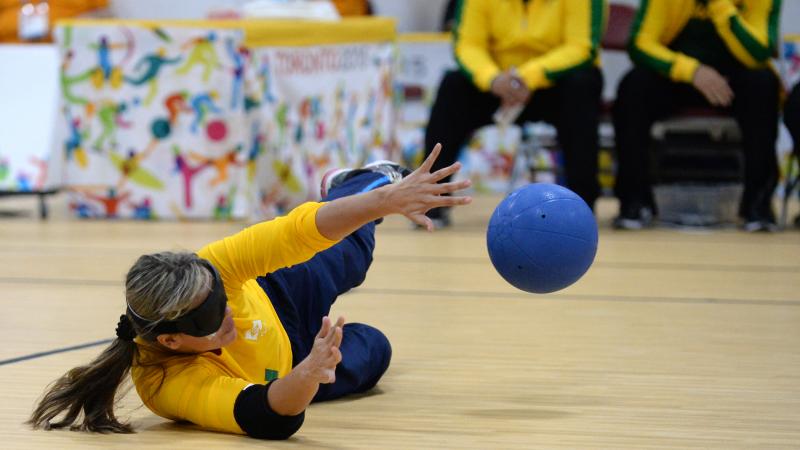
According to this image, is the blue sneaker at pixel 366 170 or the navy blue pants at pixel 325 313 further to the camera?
the blue sneaker at pixel 366 170

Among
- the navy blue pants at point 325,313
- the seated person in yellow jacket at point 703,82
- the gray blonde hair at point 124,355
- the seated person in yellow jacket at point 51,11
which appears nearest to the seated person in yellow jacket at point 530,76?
the seated person in yellow jacket at point 703,82

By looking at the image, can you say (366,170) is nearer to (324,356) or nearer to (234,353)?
(234,353)

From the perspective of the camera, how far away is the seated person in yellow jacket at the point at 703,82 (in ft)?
17.1

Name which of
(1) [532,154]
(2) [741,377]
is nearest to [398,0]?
(1) [532,154]

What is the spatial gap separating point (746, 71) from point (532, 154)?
1679mm

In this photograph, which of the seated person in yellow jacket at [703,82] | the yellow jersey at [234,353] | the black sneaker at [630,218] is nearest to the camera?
the yellow jersey at [234,353]

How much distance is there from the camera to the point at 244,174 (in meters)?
5.52

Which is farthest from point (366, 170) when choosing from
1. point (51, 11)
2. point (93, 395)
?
point (51, 11)

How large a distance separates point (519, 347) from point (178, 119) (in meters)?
3.18

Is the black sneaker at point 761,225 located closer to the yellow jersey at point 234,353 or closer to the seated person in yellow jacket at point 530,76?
the seated person in yellow jacket at point 530,76

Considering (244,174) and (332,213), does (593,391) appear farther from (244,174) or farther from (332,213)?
(244,174)

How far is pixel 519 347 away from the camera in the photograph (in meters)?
2.76

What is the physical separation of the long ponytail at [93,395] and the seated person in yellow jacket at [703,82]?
377 cm

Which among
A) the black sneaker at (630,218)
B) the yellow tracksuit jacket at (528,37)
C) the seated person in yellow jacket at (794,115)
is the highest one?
the yellow tracksuit jacket at (528,37)
